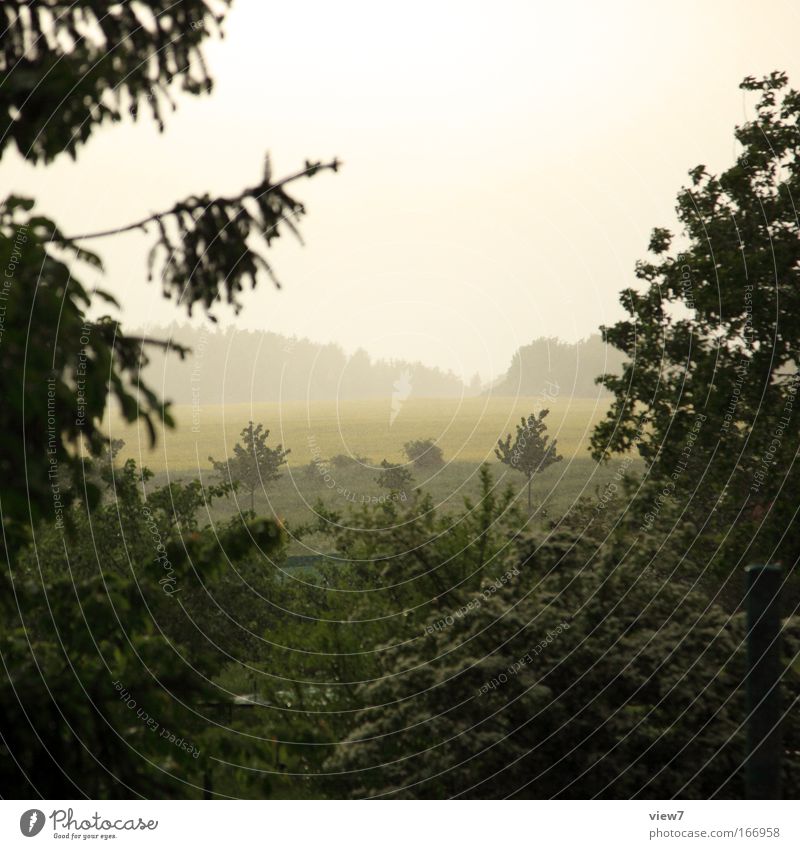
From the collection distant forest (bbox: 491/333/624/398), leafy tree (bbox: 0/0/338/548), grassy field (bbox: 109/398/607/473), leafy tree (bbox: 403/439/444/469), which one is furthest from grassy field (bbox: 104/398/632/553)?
leafy tree (bbox: 0/0/338/548)

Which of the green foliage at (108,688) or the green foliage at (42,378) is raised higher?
the green foliage at (42,378)

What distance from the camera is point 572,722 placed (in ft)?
25.6

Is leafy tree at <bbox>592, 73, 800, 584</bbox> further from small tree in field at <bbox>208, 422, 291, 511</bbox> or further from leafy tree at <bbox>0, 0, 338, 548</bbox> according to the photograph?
leafy tree at <bbox>0, 0, 338, 548</bbox>

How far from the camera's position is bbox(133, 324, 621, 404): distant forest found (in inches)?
303

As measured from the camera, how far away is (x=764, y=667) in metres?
4.93

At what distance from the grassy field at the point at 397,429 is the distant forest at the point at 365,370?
76 cm

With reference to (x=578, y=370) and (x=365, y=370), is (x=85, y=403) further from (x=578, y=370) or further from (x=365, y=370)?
(x=578, y=370)

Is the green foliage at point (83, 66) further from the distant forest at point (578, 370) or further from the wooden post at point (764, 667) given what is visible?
the distant forest at point (578, 370)

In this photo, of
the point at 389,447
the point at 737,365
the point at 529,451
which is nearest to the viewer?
the point at 737,365

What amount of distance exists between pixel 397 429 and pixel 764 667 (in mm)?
20048

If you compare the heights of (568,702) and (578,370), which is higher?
(578,370)

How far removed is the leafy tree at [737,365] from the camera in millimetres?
17000

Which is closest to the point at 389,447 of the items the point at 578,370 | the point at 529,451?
the point at 529,451

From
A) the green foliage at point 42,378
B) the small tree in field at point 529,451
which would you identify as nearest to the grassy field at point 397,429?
the small tree in field at point 529,451
